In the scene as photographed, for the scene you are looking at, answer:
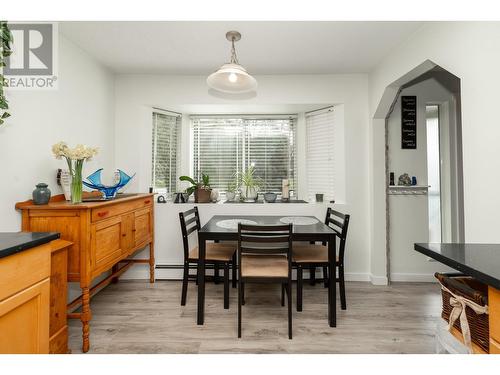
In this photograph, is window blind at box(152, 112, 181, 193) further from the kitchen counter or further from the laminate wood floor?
the kitchen counter

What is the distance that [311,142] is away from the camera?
3.74 meters

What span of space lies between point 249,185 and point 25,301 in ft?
8.90

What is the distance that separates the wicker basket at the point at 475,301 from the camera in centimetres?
100

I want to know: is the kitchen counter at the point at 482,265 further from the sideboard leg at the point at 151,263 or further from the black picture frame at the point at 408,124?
the sideboard leg at the point at 151,263

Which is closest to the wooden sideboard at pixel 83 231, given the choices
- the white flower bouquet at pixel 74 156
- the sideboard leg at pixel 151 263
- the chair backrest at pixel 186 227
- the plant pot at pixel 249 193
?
the white flower bouquet at pixel 74 156

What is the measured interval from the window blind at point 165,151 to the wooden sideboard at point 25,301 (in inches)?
87.6

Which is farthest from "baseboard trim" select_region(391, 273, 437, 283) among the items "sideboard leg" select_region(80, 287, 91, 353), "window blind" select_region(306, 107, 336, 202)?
"sideboard leg" select_region(80, 287, 91, 353)

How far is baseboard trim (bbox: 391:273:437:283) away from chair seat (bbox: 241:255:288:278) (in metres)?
1.79

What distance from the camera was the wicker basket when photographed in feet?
3.27

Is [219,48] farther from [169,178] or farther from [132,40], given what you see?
[169,178]

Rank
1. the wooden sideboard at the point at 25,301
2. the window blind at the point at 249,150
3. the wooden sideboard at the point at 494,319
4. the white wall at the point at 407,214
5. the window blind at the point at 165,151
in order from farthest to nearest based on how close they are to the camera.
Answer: the window blind at the point at 249,150, the window blind at the point at 165,151, the white wall at the point at 407,214, the wooden sideboard at the point at 25,301, the wooden sideboard at the point at 494,319
